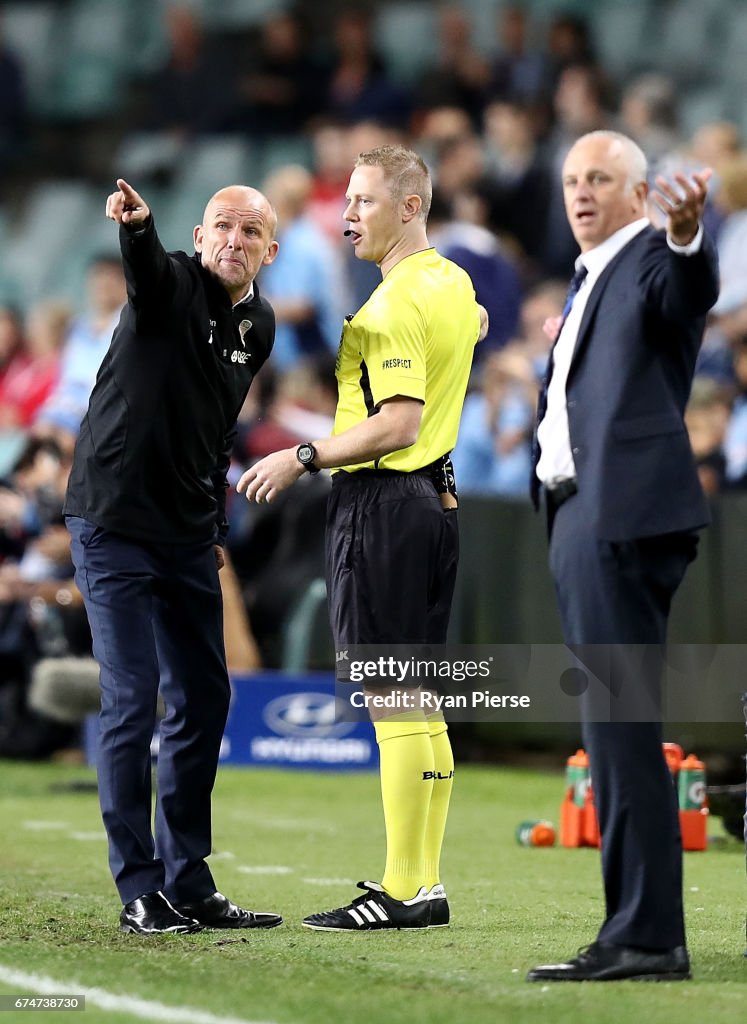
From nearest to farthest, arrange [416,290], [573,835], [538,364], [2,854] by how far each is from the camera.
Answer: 1. [416,290]
2. [2,854]
3. [573,835]
4. [538,364]

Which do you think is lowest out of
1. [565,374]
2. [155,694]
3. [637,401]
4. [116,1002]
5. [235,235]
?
[116,1002]

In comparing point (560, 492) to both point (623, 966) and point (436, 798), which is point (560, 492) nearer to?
point (623, 966)

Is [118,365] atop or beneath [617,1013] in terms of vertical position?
atop

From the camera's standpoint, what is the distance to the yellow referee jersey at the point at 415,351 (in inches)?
190

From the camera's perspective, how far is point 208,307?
4.98m

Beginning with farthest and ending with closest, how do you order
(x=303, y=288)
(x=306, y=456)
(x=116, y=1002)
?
(x=303, y=288) → (x=306, y=456) → (x=116, y=1002)

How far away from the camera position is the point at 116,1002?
363cm

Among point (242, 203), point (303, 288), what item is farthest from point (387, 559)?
point (303, 288)

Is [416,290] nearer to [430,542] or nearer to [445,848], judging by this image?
[430,542]

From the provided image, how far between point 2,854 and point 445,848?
5.85 ft

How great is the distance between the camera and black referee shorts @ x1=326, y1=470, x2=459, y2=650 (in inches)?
191

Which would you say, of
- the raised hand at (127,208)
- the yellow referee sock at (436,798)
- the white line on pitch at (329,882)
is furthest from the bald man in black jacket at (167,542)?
the white line on pitch at (329,882)

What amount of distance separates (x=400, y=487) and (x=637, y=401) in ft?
3.79

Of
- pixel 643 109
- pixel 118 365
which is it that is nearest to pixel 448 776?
pixel 118 365
